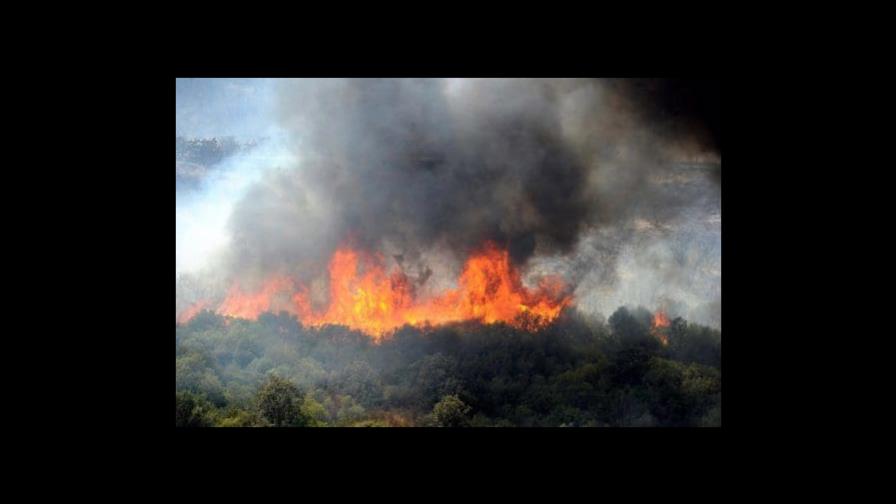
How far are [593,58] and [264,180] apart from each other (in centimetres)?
412

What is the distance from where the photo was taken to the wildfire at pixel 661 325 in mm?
9070

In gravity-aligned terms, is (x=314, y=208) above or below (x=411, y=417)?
above

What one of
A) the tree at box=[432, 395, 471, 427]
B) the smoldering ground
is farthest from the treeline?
the smoldering ground

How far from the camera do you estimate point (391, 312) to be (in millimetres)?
9289

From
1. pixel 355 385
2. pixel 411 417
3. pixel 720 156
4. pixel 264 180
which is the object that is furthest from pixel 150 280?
pixel 720 156

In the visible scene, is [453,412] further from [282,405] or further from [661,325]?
[661,325]

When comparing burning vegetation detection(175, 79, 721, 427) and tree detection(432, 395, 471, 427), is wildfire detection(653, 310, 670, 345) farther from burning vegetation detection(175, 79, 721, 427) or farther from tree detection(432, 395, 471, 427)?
tree detection(432, 395, 471, 427)

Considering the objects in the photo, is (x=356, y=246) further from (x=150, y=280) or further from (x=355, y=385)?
(x=150, y=280)

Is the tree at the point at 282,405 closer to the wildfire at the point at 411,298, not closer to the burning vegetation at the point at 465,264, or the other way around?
the burning vegetation at the point at 465,264

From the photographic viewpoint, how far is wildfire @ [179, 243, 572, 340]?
9.23 meters

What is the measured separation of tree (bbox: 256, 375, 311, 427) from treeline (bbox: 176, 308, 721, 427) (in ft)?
0.04

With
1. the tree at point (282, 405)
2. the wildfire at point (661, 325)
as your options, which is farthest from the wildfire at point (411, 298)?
the wildfire at point (661, 325)

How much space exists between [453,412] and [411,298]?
1427 millimetres

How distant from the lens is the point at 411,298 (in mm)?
9289
